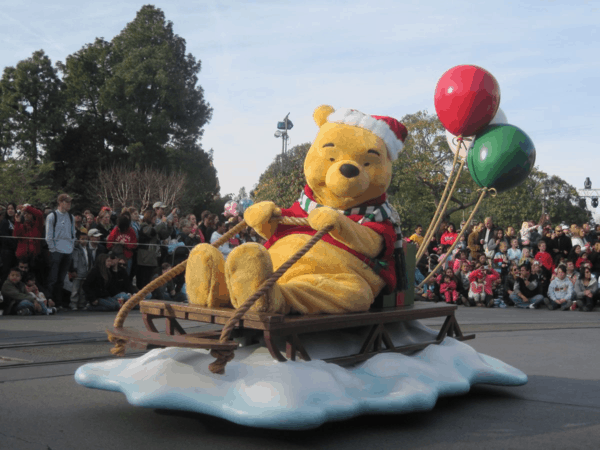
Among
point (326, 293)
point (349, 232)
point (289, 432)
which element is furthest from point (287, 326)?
point (349, 232)

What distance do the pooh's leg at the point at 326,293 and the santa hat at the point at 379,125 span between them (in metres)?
1.13

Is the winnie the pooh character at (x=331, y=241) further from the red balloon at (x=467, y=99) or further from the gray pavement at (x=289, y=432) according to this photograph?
the red balloon at (x=467, y=99)

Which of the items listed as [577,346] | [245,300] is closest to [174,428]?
[245,300]

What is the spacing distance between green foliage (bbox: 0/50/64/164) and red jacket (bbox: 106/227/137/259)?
1065 inches

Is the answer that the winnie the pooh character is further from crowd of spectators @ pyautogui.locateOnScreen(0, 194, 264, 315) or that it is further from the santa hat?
crowd of spectators @ pyautogui.locateOnScreen(0, 194, 264, 315)

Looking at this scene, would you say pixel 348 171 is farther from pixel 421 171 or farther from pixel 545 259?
pixel 421 171

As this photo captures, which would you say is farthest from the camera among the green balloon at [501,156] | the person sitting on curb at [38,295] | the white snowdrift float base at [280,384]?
the person sitting on curb at [38,295]

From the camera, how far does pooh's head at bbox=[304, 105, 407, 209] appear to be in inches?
186

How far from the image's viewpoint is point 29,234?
10.4m

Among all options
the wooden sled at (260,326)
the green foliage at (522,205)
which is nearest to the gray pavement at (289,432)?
the wooden sled at (260,326)

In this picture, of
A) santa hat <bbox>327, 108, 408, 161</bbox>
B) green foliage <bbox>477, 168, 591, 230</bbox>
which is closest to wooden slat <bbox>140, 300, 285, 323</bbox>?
santa hat <bbox>327, 108, 408, 161</bbox>

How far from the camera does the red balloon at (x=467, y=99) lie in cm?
617

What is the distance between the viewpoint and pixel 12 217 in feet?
35.7

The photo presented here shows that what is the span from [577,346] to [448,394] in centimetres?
433
